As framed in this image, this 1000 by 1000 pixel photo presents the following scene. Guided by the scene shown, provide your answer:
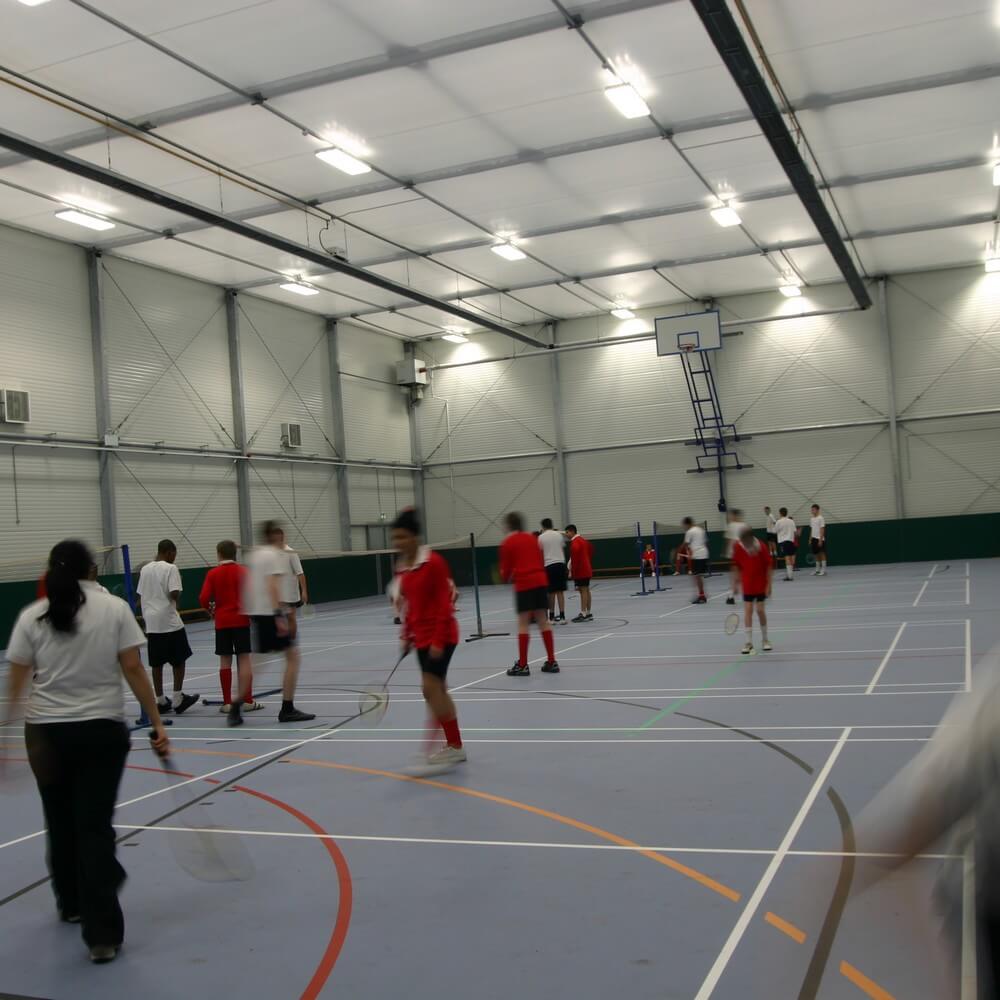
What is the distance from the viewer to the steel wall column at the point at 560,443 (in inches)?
1390

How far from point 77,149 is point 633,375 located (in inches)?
803

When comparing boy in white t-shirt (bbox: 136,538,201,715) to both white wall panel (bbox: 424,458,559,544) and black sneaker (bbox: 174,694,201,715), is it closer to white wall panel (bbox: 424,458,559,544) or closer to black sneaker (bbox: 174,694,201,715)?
black sneaker (bbox: 174,694,201,715)

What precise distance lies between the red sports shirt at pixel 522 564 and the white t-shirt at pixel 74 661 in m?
7.58

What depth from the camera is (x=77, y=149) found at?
1867cm

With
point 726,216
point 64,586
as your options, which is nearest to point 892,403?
point 726,216

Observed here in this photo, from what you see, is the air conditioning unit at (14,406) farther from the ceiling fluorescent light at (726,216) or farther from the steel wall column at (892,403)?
the steel wall column at (892,403)

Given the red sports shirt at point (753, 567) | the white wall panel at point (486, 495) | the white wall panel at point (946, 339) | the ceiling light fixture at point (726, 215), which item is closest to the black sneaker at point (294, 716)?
the red sports shirt at point (753, 567)

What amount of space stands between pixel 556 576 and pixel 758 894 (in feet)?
45.2

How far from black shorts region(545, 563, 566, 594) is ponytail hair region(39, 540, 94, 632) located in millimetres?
13762

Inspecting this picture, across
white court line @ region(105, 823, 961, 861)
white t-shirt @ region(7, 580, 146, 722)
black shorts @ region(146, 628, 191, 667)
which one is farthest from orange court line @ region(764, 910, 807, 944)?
black shorts @ region(146, 628, 191, 667)

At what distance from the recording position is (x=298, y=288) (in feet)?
92.6

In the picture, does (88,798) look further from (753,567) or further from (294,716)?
(753,567)

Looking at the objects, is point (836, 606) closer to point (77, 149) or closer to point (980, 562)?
point (980, 562)

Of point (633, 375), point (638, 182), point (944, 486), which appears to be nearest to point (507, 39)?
point (638, 182)
